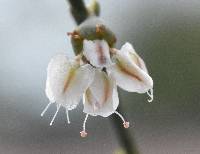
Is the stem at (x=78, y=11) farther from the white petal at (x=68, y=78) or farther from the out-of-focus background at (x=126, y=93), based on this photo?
the out-of-focus background at (x=126, y=93)

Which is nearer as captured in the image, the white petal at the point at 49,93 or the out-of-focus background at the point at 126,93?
the white petal at the point at 49,93

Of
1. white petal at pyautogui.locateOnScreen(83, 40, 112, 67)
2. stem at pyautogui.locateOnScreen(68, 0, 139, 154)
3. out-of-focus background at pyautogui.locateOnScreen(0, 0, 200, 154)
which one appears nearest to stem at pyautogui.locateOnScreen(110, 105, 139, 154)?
stem at pyautogui.locateOnScreen(68, 0, 139, 154)

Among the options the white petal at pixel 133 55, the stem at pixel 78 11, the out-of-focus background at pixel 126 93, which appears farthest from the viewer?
the out-of-focus background at pixel 126 93

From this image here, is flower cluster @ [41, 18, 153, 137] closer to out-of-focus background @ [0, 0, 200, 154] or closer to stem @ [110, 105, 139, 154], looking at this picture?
stem @ [110, 105, 139, 154]

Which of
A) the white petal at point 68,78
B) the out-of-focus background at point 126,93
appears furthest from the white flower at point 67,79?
the out-of-focus background at point 126,93

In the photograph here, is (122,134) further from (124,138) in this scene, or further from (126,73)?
(126,73)

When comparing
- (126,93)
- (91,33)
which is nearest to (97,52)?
(91,33)

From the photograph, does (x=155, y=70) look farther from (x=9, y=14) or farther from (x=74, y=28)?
(x=74, y=28)

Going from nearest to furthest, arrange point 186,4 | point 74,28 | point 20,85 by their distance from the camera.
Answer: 1. point 74,28
2. point 20,85
3. point 186,4

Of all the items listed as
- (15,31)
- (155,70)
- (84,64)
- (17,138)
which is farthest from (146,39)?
(84,64)
